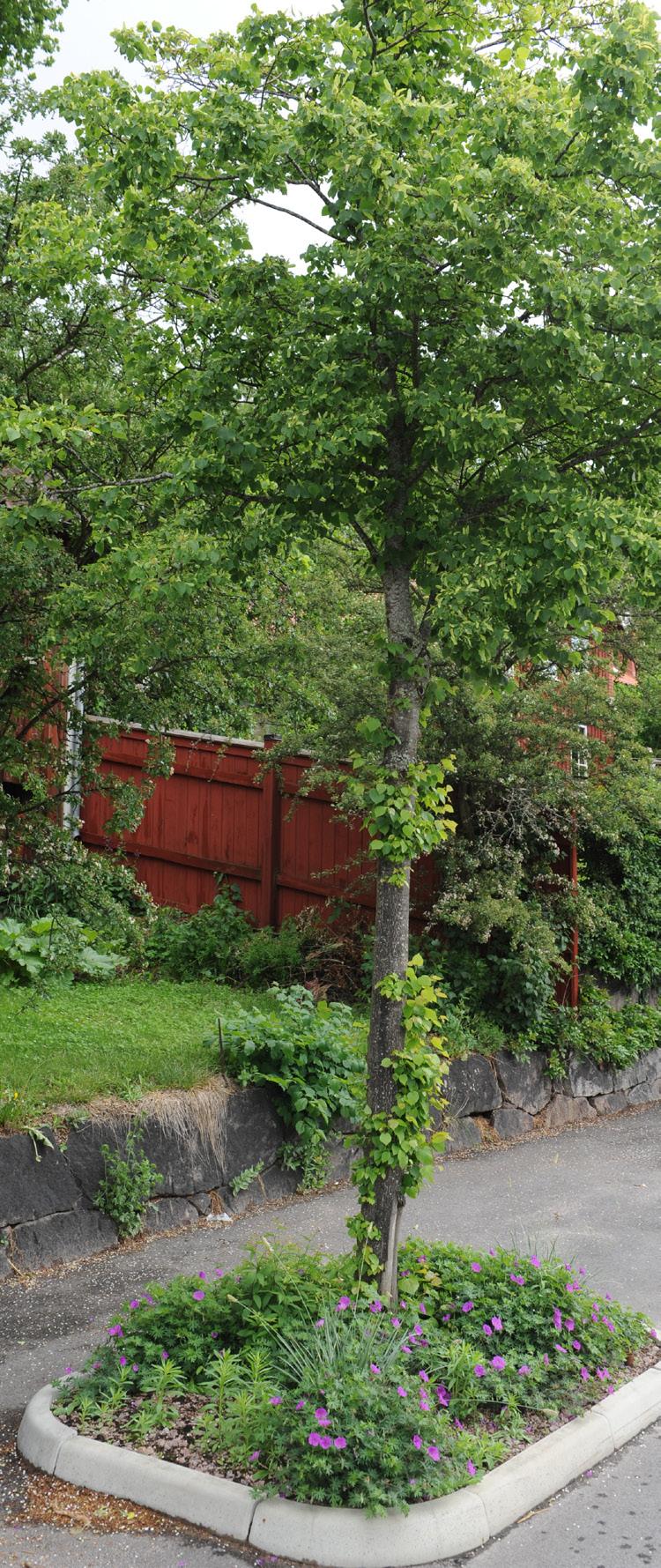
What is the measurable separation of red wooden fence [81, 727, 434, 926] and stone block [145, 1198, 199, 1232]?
330 cm

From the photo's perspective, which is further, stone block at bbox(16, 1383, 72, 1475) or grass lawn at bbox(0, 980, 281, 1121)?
grass lawn at bbox(0, 980, 281, 1121)

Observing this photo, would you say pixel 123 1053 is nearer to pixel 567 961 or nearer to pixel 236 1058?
pixel 236 1058

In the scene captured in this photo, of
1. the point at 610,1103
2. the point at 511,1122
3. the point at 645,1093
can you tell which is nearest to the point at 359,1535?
the point at 511,1122

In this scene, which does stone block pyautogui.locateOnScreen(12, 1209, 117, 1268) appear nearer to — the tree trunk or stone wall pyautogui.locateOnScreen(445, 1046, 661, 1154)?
the tree trunk

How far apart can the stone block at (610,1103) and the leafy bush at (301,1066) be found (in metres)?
3.47

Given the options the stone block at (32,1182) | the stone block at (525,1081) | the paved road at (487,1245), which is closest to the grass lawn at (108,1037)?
the stone block at (32,1182)

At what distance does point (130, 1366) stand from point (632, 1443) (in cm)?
190

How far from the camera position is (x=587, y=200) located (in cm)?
474

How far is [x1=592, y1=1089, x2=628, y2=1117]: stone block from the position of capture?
1058 centimetres

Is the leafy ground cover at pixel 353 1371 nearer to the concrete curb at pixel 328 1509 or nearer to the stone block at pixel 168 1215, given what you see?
the concrete curb at pixel 328 1509

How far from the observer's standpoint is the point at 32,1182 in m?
6.38

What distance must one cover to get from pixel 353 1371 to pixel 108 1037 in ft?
14.1

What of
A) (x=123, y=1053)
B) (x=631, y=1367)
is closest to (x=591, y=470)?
(x=631, y=1367)

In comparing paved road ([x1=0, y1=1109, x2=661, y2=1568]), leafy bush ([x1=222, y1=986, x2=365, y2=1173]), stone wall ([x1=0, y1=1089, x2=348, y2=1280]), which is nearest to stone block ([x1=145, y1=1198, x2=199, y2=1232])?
stone wall ([x1=0, y1=1089, x2=348, y2=1280])
